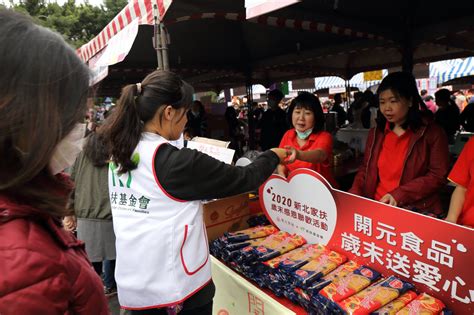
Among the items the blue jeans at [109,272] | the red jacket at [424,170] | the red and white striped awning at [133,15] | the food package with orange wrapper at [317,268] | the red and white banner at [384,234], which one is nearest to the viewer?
the red and white banner at [384,234]

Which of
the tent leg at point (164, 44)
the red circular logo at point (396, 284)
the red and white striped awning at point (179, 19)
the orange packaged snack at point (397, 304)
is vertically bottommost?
the orange packaged snack at point (397, 304)

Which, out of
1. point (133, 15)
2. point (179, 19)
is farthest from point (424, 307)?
point (133, 15)

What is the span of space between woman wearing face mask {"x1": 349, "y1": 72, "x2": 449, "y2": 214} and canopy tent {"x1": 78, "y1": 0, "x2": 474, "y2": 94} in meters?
Result: 1.07

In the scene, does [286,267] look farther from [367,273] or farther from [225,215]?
[225,215]

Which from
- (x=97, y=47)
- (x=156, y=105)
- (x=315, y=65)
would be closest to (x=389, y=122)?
(x=156, y=105)

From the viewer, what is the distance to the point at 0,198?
60 cm

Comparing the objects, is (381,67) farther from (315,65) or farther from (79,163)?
(79,163)

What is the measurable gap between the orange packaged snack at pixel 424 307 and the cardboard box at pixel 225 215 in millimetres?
1080

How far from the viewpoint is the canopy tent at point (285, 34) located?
2.65 meters

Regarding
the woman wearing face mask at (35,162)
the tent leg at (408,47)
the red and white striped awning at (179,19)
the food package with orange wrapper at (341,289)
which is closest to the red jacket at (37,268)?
the woman wearing face mask at (35,162)

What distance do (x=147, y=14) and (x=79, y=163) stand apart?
4.00 feet

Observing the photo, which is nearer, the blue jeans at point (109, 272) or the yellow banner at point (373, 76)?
the blue jeans at point (109, 272)

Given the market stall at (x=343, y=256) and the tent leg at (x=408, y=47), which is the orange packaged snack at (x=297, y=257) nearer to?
the market stall at (x=343, y=256)

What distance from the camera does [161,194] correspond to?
1254mm
